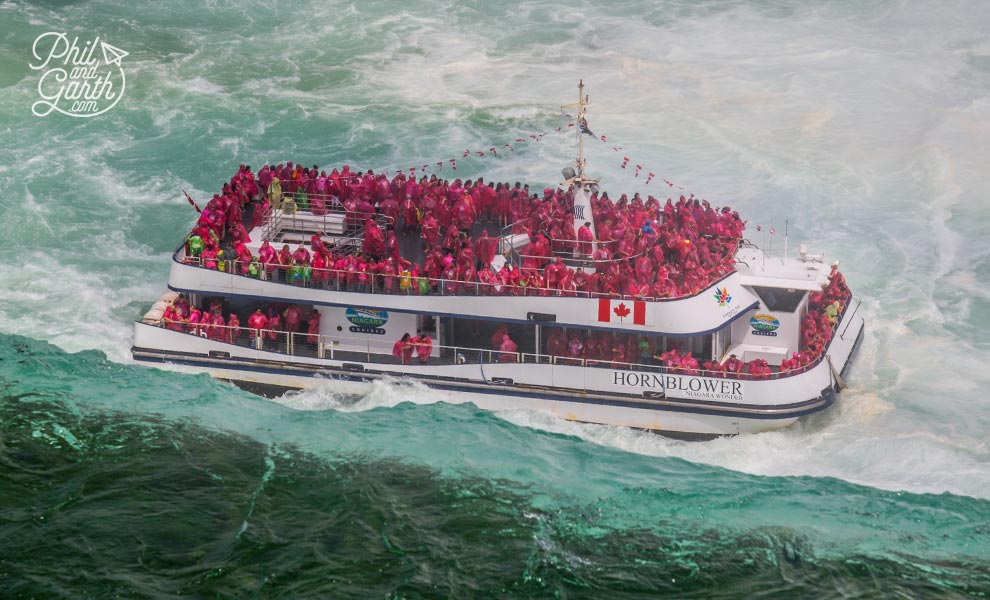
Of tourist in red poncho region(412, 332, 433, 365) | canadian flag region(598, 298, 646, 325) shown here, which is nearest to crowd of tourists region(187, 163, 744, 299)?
canadian flag region(598, 298, 646, 325)

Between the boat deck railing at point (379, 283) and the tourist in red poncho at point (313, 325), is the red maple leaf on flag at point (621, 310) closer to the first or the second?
the boat deck railing at point (379, 283)

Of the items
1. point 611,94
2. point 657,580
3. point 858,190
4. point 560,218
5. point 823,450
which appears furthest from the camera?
point 611,94

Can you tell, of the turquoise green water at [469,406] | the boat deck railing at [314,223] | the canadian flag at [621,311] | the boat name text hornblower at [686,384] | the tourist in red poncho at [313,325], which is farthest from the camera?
the boat deck railing at [314,223]

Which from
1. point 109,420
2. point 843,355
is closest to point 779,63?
point 843,355

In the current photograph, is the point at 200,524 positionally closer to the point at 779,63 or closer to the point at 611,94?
the point at 611,94

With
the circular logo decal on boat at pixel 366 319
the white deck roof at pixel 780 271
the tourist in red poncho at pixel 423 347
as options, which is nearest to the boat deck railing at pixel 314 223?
the circular logo decal on boat at pixel 366 319

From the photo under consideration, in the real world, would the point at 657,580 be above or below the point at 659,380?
below
